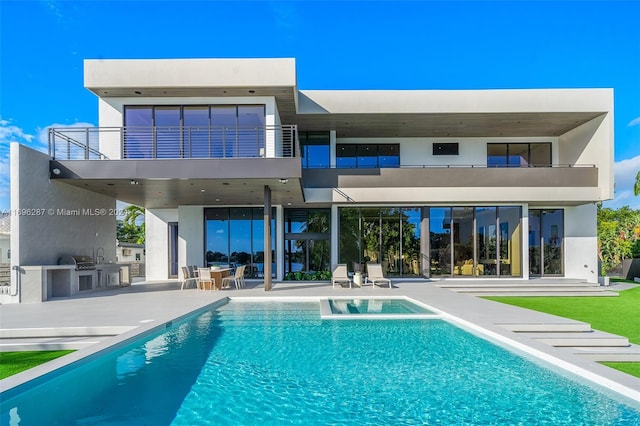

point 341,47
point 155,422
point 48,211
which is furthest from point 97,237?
point 341,47

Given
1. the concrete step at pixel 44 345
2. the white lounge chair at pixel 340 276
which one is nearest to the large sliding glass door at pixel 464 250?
the white lounge chair at pixel 340 276

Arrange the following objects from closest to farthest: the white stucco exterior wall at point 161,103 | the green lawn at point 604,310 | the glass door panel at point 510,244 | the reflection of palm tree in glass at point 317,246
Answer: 1. the green lawn at point 604,310
2. the white stucco exterior wall at point 161,103
3. the glass door panel at point 510,244
4. the reflection of palm tree in glass at point 317,246

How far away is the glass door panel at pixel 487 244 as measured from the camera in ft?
51.4

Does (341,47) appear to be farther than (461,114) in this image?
Yes

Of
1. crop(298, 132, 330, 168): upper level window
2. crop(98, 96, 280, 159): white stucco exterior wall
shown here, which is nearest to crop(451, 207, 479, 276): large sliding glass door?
crop(298, 132, 330, 168): upper level window

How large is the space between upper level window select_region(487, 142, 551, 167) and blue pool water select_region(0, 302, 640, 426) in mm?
12938

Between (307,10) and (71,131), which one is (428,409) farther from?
(307,10)

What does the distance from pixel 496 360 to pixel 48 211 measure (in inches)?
514

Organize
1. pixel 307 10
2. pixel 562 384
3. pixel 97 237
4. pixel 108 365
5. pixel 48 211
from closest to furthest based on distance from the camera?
pixel 562 384 < pixel 108 365 < pixel 48 211 < pixel 97 237 < pixel 307 10

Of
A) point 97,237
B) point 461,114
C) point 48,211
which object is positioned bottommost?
point 97,237

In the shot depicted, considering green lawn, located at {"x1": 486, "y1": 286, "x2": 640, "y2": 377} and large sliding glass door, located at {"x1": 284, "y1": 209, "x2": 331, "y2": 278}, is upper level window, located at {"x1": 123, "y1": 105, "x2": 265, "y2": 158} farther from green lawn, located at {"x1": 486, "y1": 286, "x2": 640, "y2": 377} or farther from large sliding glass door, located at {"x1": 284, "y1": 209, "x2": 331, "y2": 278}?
green lawn, located at {"x1": 486, "y1": 286, "x2": 640, "y2": 377}

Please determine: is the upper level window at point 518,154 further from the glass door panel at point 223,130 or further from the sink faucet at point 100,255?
the sink faucet at point 100,255

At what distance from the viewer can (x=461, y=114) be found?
1439 centimetres

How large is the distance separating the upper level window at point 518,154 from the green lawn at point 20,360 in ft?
58.8
